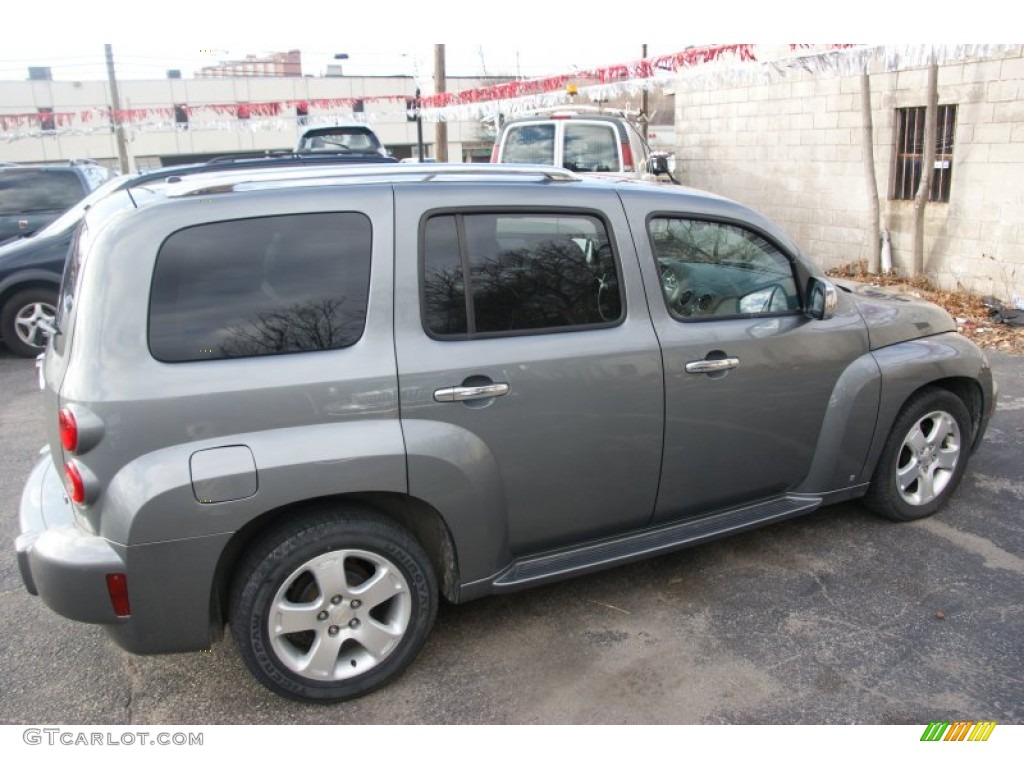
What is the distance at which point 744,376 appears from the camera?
11.2 feet

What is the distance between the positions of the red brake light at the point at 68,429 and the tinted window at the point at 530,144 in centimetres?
880

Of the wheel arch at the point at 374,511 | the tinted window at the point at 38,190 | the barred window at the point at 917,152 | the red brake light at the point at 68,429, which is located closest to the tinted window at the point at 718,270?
the wheel arch at the point at 374,511

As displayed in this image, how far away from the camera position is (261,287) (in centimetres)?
272

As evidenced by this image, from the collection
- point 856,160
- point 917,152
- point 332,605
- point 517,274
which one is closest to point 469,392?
point 517,274

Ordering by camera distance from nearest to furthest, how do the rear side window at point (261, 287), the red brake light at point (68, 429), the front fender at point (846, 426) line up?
the red brake light at point (68, 429)
the rear side window at point (261, 287)
the front fender at point (846, 426)

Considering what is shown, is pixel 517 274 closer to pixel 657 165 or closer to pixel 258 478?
A: pixel 258 478

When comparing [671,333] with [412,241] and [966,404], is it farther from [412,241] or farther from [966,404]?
[966,404]

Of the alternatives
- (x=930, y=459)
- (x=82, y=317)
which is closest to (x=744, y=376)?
(x=930, y=459)

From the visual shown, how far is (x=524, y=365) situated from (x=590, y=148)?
832 cm

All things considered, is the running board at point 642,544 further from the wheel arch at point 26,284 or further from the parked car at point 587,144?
the parked car at point 587,144

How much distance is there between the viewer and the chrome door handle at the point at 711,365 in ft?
10.8

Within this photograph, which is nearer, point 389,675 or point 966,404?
point 389,675

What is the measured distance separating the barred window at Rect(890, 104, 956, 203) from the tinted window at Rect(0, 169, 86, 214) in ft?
32.0

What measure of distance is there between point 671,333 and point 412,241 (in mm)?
1136
